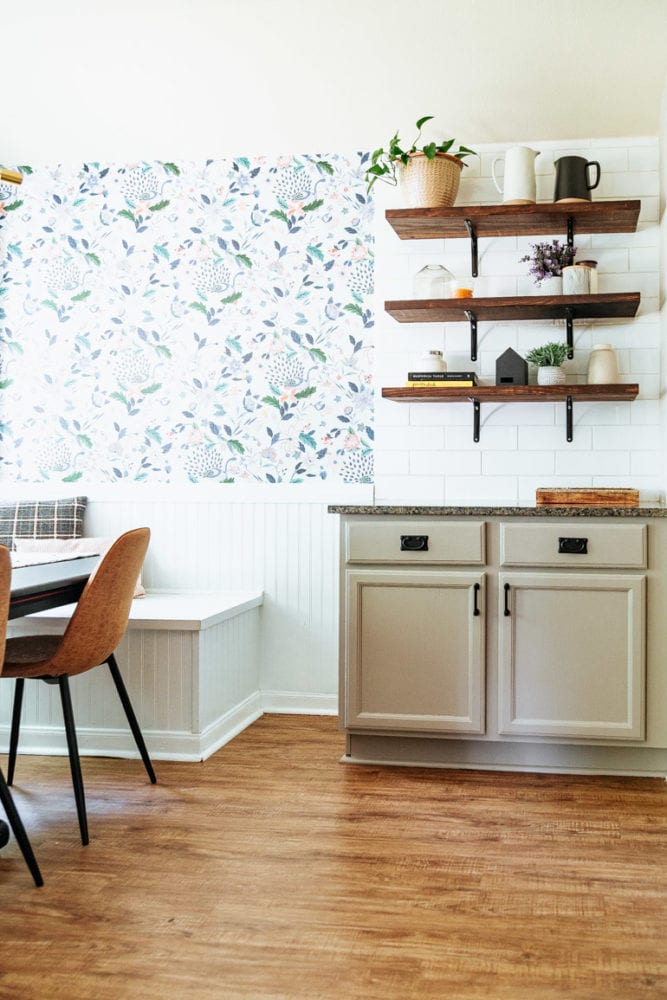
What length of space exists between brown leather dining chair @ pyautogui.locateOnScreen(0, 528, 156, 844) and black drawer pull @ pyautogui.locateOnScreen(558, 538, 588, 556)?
1368mm

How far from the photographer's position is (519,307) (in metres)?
3.60

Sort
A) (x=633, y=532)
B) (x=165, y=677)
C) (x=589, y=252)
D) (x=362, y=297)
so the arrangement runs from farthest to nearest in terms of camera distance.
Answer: (x=362, y=297)
(x=589, y=252)
(x=165, y=677)
(x=633, y=532)

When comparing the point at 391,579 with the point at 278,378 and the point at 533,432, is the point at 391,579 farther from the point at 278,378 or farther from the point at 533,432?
the point at 278,378

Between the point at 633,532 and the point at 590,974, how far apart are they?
156 centimetres

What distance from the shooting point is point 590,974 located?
190cm

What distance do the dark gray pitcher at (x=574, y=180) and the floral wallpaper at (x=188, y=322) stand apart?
862 millimetres

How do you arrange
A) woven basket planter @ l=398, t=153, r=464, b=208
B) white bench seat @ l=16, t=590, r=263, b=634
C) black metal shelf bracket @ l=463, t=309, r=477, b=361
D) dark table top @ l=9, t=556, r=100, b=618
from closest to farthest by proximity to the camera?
dark table top @ l=9, t=556, r=100, b=618 < white bench seat @ l=16, t=590, r=263, b=634 < woven basket planter @ l=398, t=153, r=464, b=208 < black metal shelf bracket @ l=463, t=309, r=477, b=361

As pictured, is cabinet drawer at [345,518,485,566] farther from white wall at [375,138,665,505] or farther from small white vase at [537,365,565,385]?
small white vase at [537,365,565,385]

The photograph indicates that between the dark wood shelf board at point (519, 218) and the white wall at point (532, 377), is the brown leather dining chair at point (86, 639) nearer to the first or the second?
the white wall at point (532, 377)

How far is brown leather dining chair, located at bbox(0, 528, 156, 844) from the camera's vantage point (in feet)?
8.70

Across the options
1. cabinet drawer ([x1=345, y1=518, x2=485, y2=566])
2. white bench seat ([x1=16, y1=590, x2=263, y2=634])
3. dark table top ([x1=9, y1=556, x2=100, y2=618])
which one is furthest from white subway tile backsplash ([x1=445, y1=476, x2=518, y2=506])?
dark table top ([x1=9, y1=556, x2=100, y2=618])

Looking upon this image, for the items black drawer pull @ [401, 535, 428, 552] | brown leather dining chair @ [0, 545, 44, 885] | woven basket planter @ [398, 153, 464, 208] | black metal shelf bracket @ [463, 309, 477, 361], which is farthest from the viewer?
black metal shelf bracket @ [463, 309, 477, 361]

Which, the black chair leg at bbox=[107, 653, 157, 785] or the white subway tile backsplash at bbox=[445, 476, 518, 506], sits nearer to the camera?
the black chair leg at bbox=[107, 653, 157, 785]

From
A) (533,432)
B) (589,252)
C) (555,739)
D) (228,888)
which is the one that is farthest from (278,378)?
(228,888)
